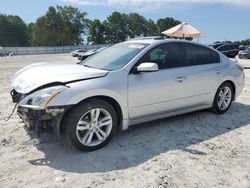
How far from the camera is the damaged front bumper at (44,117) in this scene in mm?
3777

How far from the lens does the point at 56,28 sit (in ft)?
288

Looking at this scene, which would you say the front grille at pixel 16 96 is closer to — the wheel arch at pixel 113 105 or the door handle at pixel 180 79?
the wheel arch at pixel 113 105

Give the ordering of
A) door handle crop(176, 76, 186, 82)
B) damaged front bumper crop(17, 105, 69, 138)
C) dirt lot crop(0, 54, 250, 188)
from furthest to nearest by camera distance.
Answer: door handle crop(176, 76, 186, 82) → damaged front bumper crop(17, 105, 69, 138) → dirt lot crop(0, 54, 250, 188)

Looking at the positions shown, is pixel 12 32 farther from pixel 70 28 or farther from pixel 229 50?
pixel 229 50

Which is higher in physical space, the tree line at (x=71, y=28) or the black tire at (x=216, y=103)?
the tree line at (x=71, y=28)

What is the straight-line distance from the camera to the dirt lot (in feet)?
11.1

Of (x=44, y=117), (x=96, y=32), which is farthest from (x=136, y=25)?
(x=44, y=117)

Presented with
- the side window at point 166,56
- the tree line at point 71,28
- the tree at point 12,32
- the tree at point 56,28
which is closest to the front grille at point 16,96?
the side window at point 166,56

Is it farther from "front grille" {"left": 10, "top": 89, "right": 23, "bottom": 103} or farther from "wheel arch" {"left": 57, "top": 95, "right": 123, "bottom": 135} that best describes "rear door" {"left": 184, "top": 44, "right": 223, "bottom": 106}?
"front grille" {"left": 10, "top": 89, "right": 23, "bottom": 103}

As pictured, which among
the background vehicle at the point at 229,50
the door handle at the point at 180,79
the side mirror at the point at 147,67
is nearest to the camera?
the side mirror at the point at 147,67

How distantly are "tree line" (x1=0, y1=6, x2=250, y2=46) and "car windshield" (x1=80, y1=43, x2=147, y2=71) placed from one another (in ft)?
238

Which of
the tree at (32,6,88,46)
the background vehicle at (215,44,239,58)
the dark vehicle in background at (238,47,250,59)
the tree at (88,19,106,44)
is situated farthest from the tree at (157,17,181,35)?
the dark vehicle in background at (238,47,250,59)

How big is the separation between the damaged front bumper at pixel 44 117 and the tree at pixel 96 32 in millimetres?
89556

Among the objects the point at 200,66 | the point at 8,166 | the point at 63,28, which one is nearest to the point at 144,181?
the point at 8,166
